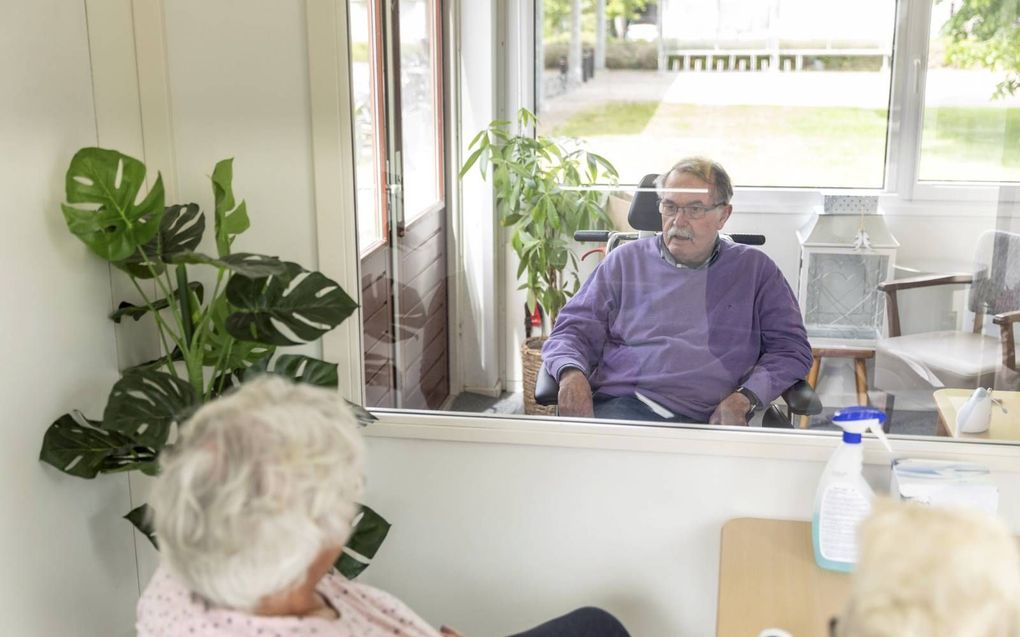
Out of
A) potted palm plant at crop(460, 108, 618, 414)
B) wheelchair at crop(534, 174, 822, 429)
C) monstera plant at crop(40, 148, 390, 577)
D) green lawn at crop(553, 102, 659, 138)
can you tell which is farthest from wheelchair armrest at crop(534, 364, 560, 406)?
green lawn at crop(553, 102, 659, 138)

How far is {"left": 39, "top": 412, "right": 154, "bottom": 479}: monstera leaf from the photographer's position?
2029mm

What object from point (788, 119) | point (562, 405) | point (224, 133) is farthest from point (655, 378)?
point (224, 133)

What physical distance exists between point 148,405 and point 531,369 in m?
0.82

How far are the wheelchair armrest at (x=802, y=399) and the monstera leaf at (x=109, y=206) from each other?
133 centimetres

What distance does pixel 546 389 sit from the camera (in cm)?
235

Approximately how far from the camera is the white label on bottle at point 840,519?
1.86 meters

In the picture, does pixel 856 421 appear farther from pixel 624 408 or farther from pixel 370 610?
pixel 370 610

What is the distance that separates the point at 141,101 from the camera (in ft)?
7.43

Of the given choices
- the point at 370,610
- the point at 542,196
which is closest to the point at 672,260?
the point at 542,196

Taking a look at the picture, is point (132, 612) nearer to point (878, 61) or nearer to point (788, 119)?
point (788, 119)

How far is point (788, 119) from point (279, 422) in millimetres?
1292

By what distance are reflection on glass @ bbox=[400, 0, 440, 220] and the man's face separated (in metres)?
0.51

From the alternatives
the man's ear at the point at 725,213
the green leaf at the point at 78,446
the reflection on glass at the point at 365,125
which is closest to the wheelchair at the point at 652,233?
the man's ear at the point at 725,213

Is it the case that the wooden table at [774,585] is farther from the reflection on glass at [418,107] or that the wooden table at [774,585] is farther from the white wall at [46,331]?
the white wall at [46,331]
